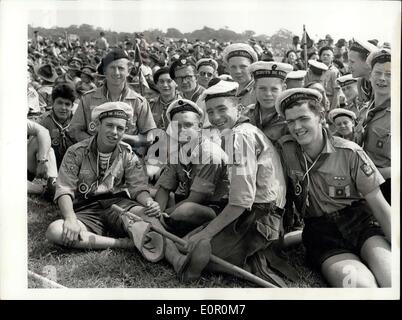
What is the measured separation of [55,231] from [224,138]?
1.50 m

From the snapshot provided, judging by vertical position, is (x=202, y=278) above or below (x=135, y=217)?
below

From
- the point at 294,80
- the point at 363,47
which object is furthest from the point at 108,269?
the point at 363,47

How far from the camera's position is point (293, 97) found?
13.3 ft

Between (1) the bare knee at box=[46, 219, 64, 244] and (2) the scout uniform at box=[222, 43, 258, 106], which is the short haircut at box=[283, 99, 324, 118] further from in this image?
(1) the bare knee at box=[46, 219, 64, 244]

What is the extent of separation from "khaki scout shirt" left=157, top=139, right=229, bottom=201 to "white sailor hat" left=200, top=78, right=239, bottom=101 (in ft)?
1.12

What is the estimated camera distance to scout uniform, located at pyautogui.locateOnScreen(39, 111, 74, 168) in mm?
4375

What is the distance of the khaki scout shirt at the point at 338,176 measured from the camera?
162 inches

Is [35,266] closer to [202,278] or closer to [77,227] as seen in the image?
[77,227]

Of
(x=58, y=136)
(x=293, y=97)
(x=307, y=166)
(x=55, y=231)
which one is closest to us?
(x=293, y=97)

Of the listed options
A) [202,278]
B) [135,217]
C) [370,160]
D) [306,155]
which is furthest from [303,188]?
[135,217]

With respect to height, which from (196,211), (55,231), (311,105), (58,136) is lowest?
(55,231)

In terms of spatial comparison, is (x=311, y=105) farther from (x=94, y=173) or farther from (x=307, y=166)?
(x=94, y=173)

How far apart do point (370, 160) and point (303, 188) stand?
549 mm
